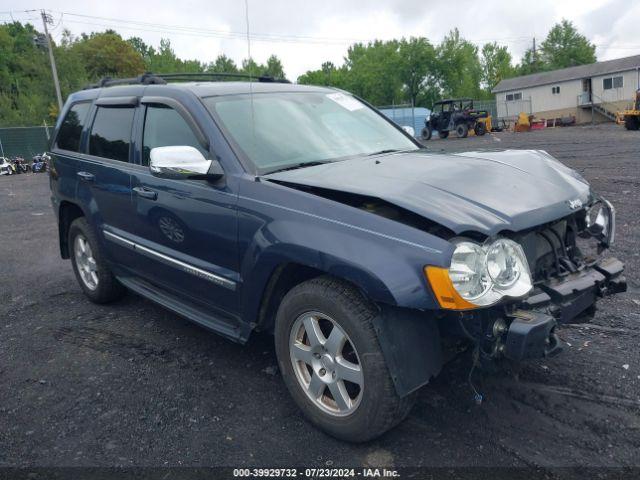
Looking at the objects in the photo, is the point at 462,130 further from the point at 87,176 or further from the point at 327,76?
the point at 327,76

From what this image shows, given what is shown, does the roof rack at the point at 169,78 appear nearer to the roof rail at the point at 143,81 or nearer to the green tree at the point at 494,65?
the roof rail at the point at 143,81

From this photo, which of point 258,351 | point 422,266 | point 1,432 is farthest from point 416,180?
point 1,432

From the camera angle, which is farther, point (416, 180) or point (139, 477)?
point (416, 180)

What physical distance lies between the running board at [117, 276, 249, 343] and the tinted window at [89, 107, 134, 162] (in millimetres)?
965

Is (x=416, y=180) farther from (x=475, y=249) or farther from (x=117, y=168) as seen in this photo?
(x=117, y=168)

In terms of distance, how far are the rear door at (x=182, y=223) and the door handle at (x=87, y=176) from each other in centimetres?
71

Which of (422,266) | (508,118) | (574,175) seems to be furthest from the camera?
(508,118)

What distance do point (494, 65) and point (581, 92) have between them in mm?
35541

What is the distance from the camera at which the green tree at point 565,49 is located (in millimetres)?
71438

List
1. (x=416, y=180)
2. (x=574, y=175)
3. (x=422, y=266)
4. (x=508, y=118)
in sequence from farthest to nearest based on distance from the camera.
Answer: (x=508, y=118), (x=574, y=175), (x=416, y=180), (x=422, y=266)

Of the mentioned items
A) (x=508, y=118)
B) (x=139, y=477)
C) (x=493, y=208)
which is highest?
(x=508, y=118)

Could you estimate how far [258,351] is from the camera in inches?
155

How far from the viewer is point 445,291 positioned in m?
2.34

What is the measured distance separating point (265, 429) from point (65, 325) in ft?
8.30
